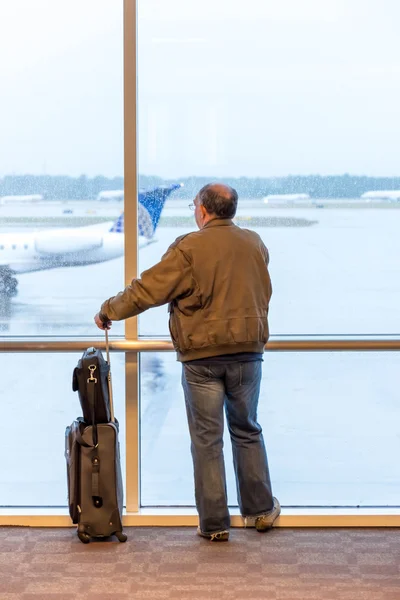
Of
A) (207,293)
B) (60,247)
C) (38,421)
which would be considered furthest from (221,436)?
(60,247)

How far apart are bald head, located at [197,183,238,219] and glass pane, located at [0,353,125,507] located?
86 cm

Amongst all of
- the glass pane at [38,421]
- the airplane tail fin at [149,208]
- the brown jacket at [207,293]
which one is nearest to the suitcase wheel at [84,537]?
the glass pane at [38,421]

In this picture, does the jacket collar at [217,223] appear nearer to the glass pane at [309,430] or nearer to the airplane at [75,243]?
the airplane at [75,243]

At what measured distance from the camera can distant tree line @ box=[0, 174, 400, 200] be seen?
4.41 m

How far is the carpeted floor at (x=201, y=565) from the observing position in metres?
3.66

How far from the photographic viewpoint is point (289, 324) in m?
4.46

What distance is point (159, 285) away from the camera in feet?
13.0

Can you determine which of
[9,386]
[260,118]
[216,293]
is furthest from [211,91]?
[9,386]

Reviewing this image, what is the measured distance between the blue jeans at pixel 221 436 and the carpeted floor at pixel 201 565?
15 centimetres

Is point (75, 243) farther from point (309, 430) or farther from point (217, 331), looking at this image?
point (309, 430)

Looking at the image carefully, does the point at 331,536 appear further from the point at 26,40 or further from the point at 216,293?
the point at 26,40

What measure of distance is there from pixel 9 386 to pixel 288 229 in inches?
60.4

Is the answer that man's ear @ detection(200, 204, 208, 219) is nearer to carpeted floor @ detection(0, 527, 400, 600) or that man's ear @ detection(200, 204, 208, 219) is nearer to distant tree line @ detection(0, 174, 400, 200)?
distant tree line @ detection(0, 174, 400, 200)

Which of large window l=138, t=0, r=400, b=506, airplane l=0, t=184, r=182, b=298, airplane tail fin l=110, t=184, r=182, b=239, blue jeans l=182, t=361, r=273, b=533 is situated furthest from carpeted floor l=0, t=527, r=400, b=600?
airplane tail fin l=110, t=184, r=182, b=239
